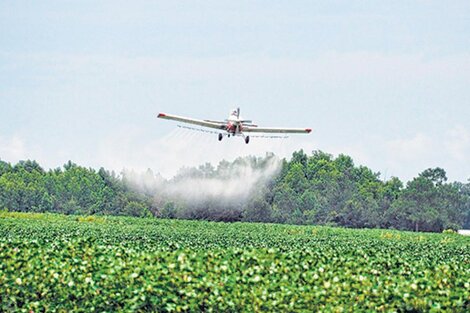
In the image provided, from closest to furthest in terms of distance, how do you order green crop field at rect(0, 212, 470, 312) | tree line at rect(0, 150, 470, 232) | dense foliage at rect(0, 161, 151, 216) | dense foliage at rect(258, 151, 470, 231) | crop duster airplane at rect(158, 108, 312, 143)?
green crop field at rect(0, 212, 470, 312) → crop duster airplane at rect(158, 108, 312, 143) → tree line at rect(0, 150, 470, 232) → dense foliage at rect(258, 151, 470, 231) → dense foliage at rect(0, 161, 151, 216)

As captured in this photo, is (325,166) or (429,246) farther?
(325,166)

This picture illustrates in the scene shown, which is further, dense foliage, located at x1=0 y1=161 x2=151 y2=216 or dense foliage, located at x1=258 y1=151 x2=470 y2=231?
dense foliage, located at x1=0 y1=161 x2=151 y2=216

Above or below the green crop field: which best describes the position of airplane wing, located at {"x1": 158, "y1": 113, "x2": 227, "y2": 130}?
above

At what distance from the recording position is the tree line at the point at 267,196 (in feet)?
356

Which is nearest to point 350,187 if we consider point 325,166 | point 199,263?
point 325,166

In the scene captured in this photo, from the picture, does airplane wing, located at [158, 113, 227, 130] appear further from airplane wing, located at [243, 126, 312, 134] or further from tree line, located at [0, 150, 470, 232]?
tree line, located at [0, 150, 470, 232]

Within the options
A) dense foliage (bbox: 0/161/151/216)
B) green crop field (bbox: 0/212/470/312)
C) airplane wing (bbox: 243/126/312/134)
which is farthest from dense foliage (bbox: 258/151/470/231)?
green crop field (bbox: 0/212/470/312)

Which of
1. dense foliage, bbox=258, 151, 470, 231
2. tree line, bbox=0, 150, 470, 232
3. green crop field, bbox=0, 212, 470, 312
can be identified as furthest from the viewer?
dense foliage, bbox=258, 151, 470, 231

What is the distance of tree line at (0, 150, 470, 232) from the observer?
10844 centimetres

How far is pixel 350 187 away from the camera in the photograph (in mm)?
127125

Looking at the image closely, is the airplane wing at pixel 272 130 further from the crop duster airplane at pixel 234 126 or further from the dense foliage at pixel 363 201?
the dense foliage at pixel 363 201

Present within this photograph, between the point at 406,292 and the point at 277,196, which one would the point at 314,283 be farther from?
the point at 277,196

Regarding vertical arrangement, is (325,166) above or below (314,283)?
above

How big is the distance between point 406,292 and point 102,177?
125m
